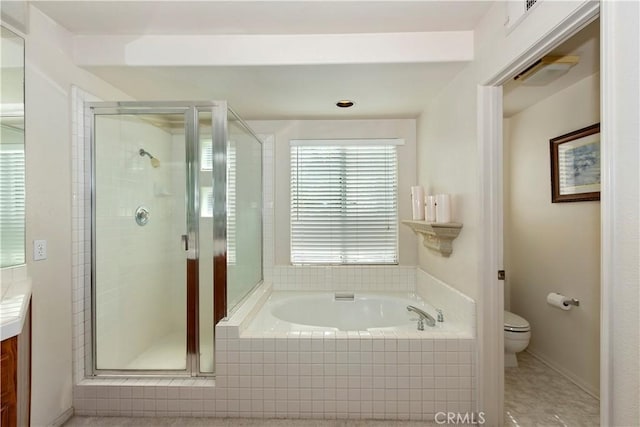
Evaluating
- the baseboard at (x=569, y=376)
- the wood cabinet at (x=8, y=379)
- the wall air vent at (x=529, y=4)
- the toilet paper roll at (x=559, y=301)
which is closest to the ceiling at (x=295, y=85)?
the wall air vent at (x=529, y=4)

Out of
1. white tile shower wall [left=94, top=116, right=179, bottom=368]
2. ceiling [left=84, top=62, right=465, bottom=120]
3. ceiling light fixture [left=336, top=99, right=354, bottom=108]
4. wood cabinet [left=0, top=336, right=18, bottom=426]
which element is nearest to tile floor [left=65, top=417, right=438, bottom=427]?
white tile shower wall [left=94, top=116, right=179, bottom=368]

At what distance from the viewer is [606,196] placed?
1062 millimetres

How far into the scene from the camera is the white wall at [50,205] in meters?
1.74

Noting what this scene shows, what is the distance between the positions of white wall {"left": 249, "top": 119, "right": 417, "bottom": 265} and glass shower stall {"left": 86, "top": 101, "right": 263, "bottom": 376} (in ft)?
2.63

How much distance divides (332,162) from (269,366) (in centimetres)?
195

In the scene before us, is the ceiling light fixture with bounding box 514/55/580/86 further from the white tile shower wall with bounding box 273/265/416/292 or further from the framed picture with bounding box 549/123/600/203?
the white tile shower wall with bounding box 273/265/416/292

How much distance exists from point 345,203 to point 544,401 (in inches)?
84.0

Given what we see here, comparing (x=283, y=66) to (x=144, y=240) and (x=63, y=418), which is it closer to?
(x=144, y=240)

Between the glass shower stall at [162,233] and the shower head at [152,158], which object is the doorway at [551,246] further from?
the shower head at [152,158]

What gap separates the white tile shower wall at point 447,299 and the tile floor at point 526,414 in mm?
644

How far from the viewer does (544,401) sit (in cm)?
222

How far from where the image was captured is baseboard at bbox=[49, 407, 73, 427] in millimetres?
1878

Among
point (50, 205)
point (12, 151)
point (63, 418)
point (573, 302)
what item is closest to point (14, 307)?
point (50, 205)

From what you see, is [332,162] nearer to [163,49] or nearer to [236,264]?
[236,264]
